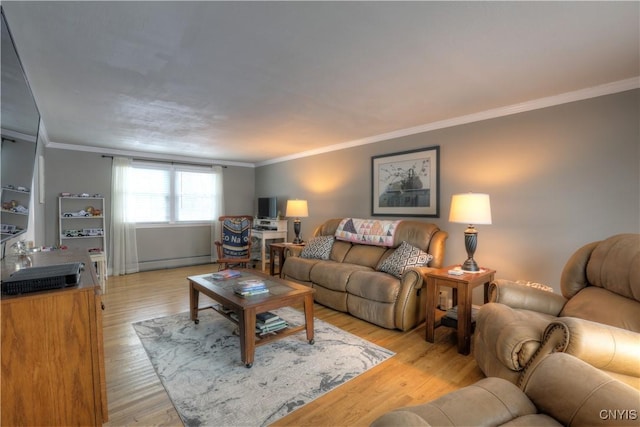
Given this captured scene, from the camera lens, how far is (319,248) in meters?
4.05

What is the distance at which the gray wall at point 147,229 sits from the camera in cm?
459

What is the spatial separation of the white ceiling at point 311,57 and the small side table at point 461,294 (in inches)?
63.2

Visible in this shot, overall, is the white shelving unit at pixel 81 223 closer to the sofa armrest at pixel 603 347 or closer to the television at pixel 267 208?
the television at pixel 267 208

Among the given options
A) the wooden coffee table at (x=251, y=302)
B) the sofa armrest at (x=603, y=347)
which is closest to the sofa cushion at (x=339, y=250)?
the wooden coffee table at (x=251, y=302)

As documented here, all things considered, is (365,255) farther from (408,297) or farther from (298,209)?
(298,209)

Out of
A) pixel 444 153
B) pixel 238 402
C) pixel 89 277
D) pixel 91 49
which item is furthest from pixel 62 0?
pixel 444 153

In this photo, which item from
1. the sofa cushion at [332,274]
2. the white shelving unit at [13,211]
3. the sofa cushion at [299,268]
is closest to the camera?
the white shelving unit at [13,211]

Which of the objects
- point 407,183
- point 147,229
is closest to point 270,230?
point 147,229

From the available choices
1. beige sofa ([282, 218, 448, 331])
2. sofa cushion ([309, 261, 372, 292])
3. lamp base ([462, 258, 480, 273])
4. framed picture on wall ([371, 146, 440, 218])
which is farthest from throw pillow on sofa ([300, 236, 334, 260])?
lamp base ([462, 258, 480, 273])

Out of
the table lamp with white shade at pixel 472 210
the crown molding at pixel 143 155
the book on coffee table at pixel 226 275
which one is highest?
the crown molding at pixel 143 155

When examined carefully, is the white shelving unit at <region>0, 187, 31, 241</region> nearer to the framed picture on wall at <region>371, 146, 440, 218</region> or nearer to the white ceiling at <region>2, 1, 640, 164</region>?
the white ceiling at <region>2, 1, 640, 164</region>

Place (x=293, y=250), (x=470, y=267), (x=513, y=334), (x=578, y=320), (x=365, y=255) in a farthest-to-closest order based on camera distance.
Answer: (x=293, y=250), (x=365, y=255), (x=470, y=267), (x=513, y=334), (x=578, y=320)

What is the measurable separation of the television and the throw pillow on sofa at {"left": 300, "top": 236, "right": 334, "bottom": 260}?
6.30 ft

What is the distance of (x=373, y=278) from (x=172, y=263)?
14.4 ft
